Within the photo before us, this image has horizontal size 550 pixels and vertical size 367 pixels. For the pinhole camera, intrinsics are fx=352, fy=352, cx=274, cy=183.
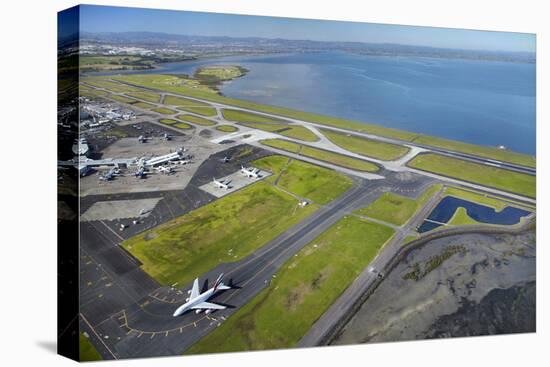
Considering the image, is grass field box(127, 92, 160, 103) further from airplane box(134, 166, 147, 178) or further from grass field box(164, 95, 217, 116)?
airplane box(134, 166, 147, 178)

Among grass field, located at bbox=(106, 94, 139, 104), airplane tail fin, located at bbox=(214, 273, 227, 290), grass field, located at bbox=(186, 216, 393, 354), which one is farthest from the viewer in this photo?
grass field, located at bbox=(106, 94, 139, 104)

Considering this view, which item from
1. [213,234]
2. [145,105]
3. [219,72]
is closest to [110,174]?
[213,234]

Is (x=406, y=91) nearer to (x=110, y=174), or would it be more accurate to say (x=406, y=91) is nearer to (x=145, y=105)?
(x=110, y=174)

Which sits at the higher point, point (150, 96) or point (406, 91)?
point (406, 91)

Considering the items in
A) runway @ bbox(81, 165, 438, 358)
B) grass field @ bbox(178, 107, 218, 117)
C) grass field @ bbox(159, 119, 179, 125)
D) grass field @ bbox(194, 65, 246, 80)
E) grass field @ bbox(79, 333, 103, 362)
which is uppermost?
grass field @ bbox(194, 65, 246, 80)

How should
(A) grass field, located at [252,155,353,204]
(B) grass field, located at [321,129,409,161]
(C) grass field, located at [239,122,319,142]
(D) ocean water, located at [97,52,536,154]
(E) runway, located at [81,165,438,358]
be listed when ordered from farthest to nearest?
(C) grass field, located at [239,122,319,142] < (B) grass field, located at [321,129,409,161] < (A) grass field, located at [252,155,353,204] < (D) ocean water, located at [97,52,536,154] < (E) runway, located at [81,165,438,358]

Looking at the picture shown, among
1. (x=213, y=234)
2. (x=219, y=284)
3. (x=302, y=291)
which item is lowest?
(x=302, y=291)

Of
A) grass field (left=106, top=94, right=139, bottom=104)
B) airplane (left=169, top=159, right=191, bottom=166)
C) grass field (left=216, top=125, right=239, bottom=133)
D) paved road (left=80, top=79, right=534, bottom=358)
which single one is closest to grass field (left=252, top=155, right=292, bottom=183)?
grass field (left=216, top=125, right=239, bottom=133)
